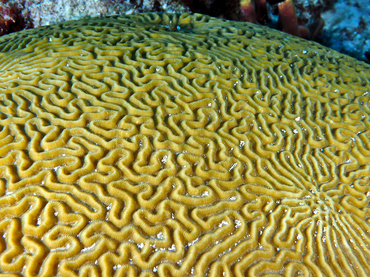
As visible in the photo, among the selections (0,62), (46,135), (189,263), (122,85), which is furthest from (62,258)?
(0,62)

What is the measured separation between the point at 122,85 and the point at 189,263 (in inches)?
73.0

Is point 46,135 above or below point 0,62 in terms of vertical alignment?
below

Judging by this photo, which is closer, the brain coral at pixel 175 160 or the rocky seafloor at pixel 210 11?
the brain coral at pixel 175 160

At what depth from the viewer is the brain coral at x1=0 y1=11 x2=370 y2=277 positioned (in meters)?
1.79

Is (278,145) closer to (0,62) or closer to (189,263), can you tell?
(189,263)

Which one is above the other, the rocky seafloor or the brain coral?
the rocky seafloor

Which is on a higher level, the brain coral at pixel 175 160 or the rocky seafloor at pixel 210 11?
the rocky seafloor at pixel 210 11

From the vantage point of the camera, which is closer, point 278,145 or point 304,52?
point 278,145

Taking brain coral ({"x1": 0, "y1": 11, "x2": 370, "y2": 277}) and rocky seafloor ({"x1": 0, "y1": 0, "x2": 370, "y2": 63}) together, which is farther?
rocky seafloor ({"x1": 0, "y1": 0, "x2": 370, "y2": 63})

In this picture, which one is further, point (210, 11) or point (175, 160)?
point (210, 11)

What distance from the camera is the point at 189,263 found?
1.75 metres

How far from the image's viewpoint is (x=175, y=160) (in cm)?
225

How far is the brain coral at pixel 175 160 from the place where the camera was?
1.79 metres

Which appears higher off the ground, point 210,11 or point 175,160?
point 210,11
